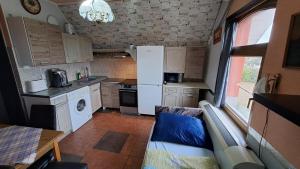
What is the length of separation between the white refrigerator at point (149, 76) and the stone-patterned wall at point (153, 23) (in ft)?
1.65

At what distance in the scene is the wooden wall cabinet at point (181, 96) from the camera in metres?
3.27

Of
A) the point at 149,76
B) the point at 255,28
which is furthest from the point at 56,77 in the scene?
the point at 255,28

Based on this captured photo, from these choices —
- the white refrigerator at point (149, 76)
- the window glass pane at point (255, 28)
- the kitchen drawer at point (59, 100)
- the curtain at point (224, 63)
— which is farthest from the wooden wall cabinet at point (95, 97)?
the window glass pane at point (255, 28)

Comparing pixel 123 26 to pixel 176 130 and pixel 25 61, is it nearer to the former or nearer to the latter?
pixel 25 61

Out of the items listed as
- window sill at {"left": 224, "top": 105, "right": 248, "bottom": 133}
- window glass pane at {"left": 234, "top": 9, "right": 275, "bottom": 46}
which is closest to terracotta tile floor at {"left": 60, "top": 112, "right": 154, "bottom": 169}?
window sill at {"left": 224, "top": 105, "right": 248, "bottom": 133}

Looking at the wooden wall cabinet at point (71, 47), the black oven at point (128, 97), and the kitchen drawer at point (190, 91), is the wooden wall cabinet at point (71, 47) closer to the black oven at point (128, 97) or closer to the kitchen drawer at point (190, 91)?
the black oven at point (128, 97)

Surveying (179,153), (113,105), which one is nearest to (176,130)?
(179,153)

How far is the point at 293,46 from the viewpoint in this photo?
962mm

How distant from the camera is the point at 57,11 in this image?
3.05 metres

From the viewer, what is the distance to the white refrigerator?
3188mm

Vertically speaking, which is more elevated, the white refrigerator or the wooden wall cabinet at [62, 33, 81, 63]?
the wooden wall cabinet at [62, 33, 81, 63]

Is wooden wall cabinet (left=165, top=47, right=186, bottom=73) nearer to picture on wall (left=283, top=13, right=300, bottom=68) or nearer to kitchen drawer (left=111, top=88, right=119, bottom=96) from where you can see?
kitchen drawer (left=111, top=88, right=119, bottom=96)

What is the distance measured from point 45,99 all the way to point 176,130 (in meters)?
→ 2.12

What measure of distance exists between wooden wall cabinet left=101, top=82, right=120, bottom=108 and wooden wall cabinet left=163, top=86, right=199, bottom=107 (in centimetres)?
126
